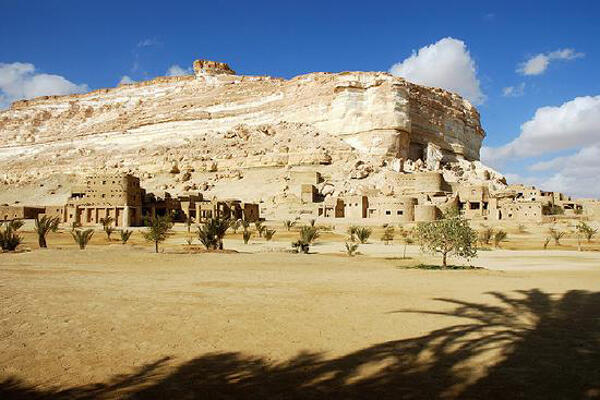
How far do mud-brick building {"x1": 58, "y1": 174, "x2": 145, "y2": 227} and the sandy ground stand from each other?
26.1 metres

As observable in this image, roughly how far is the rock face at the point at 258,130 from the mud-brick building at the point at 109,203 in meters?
27.0

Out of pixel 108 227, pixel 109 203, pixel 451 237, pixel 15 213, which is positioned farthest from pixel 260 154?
pixel 451 237

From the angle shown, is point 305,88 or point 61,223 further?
point 305,88

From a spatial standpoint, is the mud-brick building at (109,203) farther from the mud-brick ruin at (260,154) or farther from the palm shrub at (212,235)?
the palm shrub at (212,235)

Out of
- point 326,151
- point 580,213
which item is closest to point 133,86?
point 326,151

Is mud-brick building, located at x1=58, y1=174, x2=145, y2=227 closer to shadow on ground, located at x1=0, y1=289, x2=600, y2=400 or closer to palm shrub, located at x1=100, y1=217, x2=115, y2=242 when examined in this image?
palm shrub, located at x1=100, y1=217, x2=115, y2=242

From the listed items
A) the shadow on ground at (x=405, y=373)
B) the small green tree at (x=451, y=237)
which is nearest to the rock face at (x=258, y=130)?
the small green tree at (x=451, y=237)

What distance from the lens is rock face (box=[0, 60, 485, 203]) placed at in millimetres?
68312

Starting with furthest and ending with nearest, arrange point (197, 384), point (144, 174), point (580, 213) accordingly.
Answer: point (144, 174)
point (580, 213)
point (197, 384)

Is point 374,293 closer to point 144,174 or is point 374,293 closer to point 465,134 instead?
point 144,174

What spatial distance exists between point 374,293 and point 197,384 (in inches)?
233

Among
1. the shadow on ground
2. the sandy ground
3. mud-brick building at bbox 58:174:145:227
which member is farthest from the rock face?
the shadow on ground

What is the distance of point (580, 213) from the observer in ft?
143

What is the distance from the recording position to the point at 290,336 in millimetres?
6539
